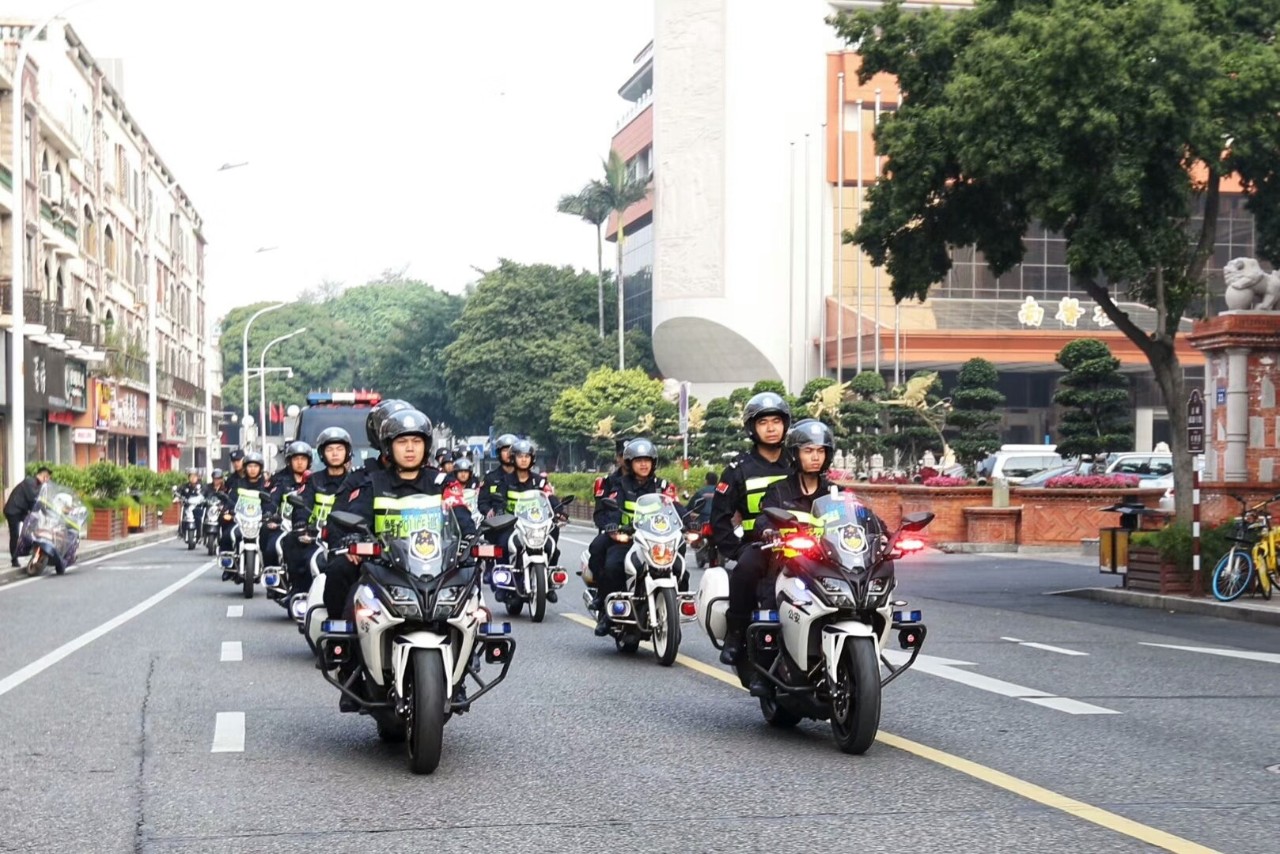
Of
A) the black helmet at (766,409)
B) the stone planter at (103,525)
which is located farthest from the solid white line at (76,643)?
the stone planter at (103,525)

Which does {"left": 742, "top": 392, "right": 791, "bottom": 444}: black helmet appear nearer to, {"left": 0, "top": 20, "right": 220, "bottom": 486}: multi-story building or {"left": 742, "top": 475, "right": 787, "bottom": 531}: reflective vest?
{"left": 742, "top": 475, "right": 787, "bottom": 531}: reflective vest

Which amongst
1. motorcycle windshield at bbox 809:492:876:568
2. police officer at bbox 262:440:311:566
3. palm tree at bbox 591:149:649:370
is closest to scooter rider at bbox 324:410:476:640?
motorcycle windshield at bbox 809:492:876:568

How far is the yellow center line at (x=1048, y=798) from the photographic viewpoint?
259 inches

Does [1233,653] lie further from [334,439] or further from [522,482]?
[334,439]

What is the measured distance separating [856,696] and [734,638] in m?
1.29

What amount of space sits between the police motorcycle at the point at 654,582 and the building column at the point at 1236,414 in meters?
12.5

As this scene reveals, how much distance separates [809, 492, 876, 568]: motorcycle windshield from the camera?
28.5 ft

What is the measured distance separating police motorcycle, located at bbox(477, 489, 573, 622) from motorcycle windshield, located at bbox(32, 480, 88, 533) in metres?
11.8

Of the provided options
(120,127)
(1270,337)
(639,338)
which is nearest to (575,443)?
(639,338)

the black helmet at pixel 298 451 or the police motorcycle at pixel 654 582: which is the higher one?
the black helmet at pixel 298 451

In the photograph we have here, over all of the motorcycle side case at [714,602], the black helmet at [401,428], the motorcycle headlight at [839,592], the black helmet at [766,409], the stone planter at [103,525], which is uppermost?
the black helmet at [766,409]

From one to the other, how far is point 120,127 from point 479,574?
217ft

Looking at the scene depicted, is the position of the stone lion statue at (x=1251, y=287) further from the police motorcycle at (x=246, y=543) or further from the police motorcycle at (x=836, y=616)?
the police motorcycle at (x=836, y=616)

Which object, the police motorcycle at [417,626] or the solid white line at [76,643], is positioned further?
the solid white line at [76,643]
